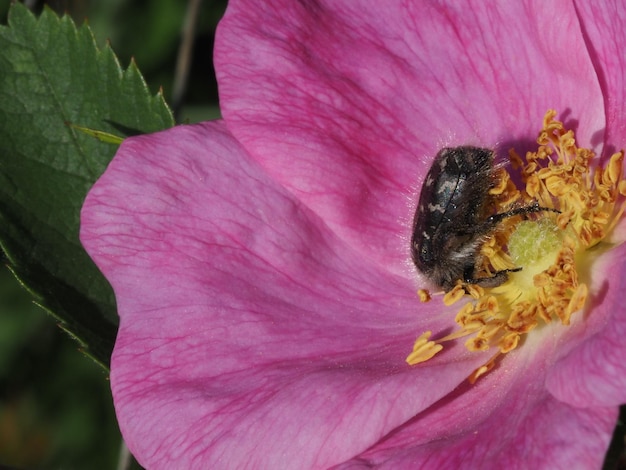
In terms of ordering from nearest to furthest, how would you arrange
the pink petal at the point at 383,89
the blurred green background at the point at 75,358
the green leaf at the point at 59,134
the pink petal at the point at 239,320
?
the pink petal at the point at 239,320
the pink petal at the point at 383,89
the green leaf at the point at 59,134
the blurred green background at the point at 75,358

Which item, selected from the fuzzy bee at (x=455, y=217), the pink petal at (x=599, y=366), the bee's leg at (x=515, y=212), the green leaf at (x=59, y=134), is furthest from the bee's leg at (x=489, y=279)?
the green leaf at (x=59, y=134)

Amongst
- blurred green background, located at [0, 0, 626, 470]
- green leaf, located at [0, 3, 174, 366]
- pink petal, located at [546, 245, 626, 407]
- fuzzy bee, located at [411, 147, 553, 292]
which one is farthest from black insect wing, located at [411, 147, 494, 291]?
blurred green background, located at [0, 0, 626, 470]

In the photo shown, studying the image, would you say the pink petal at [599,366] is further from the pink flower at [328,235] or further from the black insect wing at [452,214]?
the black insect wing at [452,214]

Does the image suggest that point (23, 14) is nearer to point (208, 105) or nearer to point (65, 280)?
point (65, 280)

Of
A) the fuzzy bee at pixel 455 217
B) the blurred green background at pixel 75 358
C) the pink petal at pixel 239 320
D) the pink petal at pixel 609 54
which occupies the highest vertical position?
the pink petal at pixel 609 54

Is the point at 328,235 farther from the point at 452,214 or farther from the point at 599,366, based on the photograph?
the point at 599,366

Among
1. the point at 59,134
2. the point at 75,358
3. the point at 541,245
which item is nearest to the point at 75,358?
the point at 75,358

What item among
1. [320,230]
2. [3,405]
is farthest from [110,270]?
[3,405]

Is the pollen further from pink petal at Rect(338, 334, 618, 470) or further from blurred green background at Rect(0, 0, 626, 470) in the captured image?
blurred green background at Rect(0, 0, 626, 470)
